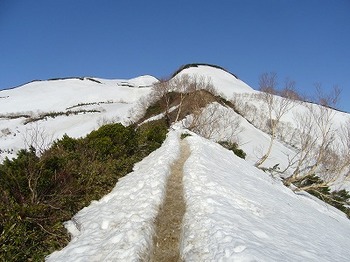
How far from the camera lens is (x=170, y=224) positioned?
830 centimetres

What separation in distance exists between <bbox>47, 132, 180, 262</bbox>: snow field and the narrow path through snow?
238 mm

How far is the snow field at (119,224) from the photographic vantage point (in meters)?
6.42

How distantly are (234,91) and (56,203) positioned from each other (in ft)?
202

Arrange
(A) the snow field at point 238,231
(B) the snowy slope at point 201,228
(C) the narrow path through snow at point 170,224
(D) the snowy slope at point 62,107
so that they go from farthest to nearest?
(D) the snowy slope at point 62,107 → (C) the narrow path through snow at point 170,224 → (B) the snowy slope at point 201,228 → (A) the snow field at point 238,231

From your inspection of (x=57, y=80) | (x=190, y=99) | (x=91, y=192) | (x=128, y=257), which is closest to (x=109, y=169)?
(x=91, y=192)

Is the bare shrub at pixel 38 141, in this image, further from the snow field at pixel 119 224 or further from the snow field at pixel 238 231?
the snow field at pixel 238 231

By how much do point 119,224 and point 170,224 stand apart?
1471 mm

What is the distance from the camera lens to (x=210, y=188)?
10820 mm

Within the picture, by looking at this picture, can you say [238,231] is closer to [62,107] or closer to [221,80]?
[221,80]

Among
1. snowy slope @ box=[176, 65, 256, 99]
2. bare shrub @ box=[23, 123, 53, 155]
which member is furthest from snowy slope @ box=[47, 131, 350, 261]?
snowy slope @ box=[176, 65, 256, 99]

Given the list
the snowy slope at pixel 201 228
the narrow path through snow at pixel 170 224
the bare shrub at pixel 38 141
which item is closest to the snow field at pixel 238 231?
the snowy slope at pixel 201 228

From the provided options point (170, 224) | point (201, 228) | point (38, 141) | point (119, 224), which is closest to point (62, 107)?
point (38, 141)

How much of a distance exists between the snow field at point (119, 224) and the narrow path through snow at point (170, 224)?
238 millimetres

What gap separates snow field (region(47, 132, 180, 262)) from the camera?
6.42 m
